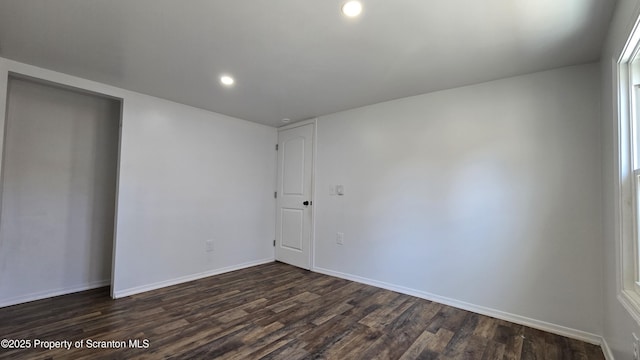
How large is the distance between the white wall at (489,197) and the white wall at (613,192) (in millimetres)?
190

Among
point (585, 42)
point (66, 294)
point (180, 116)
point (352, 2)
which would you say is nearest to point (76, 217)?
point (66, 294)

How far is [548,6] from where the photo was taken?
1525 mm

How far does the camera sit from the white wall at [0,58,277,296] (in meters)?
2.83

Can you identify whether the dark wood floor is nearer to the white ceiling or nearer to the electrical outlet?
the electrical outlet

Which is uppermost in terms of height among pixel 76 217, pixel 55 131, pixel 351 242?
pixel 55 131

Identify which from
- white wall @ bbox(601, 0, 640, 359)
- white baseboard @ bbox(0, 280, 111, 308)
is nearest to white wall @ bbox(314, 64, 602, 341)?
white wall @ bbox(601, 0, 640, 359)

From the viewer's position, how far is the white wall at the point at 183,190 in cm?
283

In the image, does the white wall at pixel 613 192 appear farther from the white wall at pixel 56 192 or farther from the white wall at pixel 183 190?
the white wall at pixel 56 192

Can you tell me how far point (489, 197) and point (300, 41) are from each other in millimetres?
2098

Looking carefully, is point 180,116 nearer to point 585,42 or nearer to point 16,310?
point 16,310

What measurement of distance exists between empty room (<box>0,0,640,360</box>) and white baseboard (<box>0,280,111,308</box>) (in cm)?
2

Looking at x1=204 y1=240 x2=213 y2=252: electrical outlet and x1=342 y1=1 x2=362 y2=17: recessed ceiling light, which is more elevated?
x1=342 y1=1 x2=362 y2=17: recessed ceiling light

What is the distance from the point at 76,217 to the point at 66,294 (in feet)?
2.61

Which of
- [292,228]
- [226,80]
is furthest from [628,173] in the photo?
[292,228]
